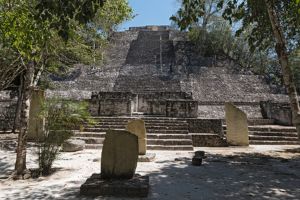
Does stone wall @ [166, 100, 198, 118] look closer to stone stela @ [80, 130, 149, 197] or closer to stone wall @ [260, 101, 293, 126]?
stone wall @ [260, 101, 293, 126]

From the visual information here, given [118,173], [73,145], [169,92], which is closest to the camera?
[118,173]

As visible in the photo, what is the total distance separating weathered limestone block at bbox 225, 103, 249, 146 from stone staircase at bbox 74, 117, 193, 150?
5.09ft

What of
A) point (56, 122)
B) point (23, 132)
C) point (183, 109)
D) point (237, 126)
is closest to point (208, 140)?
point (237, 126)

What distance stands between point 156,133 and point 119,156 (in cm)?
654

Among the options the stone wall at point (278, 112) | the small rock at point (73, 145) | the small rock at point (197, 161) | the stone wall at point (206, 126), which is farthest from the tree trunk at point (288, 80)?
the stone wall at point (278, 112)

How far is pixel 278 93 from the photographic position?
25359 millimetres

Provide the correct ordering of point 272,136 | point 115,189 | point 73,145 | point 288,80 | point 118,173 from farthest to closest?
point 272,136 < point 73,145 < point 288,80 < point 118,173 < point 115,189

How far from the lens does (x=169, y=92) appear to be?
20391 millimetres

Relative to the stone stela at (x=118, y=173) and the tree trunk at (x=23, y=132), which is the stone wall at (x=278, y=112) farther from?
the tree trunk at (x=23, y=132)

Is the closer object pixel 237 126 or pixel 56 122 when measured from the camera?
pixel 56 122

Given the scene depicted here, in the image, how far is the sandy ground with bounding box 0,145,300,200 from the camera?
526 cm

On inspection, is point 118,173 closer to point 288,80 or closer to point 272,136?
point 288,80

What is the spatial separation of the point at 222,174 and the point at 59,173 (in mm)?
3426

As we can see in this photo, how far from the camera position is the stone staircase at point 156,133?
10.9 metres
